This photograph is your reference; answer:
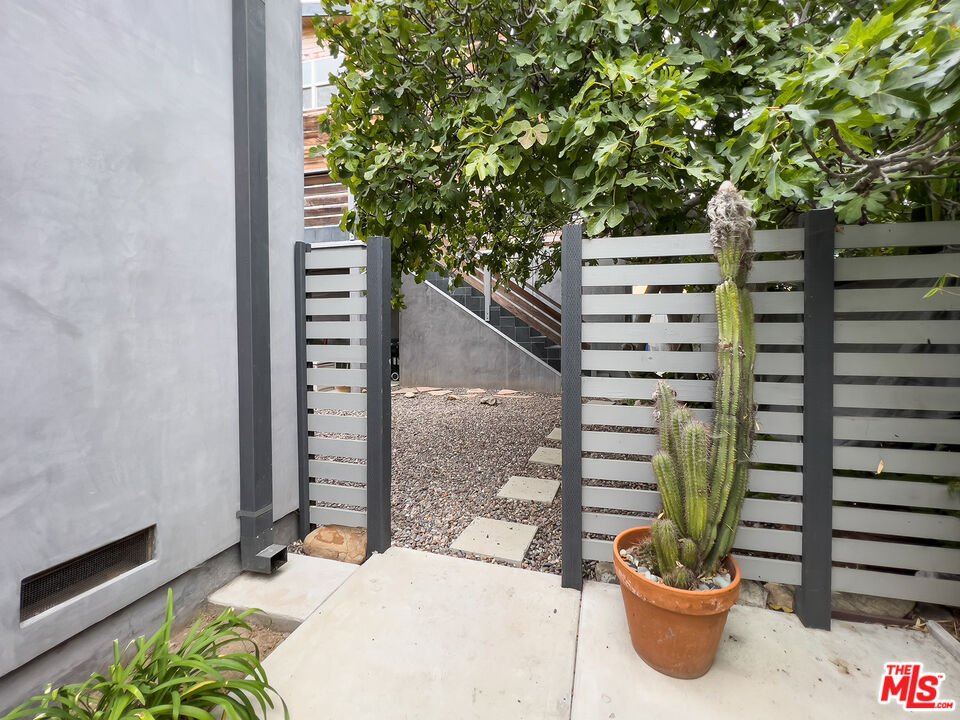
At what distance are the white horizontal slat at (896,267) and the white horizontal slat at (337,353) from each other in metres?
2.16

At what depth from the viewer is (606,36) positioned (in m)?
2.09

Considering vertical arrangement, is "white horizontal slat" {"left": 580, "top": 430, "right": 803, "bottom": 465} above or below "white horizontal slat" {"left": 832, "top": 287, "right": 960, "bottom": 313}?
below

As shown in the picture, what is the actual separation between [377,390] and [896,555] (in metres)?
2.34

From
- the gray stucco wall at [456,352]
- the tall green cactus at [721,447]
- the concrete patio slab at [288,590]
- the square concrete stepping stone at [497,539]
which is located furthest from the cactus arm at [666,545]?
the gray stucco wall at [456,352]

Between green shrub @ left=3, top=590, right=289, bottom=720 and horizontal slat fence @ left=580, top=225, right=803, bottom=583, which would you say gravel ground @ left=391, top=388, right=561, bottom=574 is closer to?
horizontal slat fence @ left=580, top=225, right=803, bottom=583

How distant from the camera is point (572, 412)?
6.71 feet

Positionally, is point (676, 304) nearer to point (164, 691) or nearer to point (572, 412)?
point (572, 412)

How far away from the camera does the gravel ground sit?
2.64 meters

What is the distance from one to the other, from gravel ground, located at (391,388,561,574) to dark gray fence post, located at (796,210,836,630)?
1095 millimetres

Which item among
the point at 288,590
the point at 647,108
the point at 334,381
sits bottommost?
the point at 288,590

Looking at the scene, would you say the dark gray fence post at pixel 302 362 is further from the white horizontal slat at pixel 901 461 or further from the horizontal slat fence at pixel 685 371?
the white horizontal slat at pixel 901 461

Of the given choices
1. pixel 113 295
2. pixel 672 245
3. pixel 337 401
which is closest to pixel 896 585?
pixel 672 245

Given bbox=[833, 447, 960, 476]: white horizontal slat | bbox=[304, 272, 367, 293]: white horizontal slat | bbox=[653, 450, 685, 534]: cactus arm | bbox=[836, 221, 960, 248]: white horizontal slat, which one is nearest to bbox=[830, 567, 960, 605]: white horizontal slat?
bbox=[833, 447, 960, 476]: white horizontal slat

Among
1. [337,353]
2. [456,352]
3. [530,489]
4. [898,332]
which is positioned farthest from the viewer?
[456,352]
